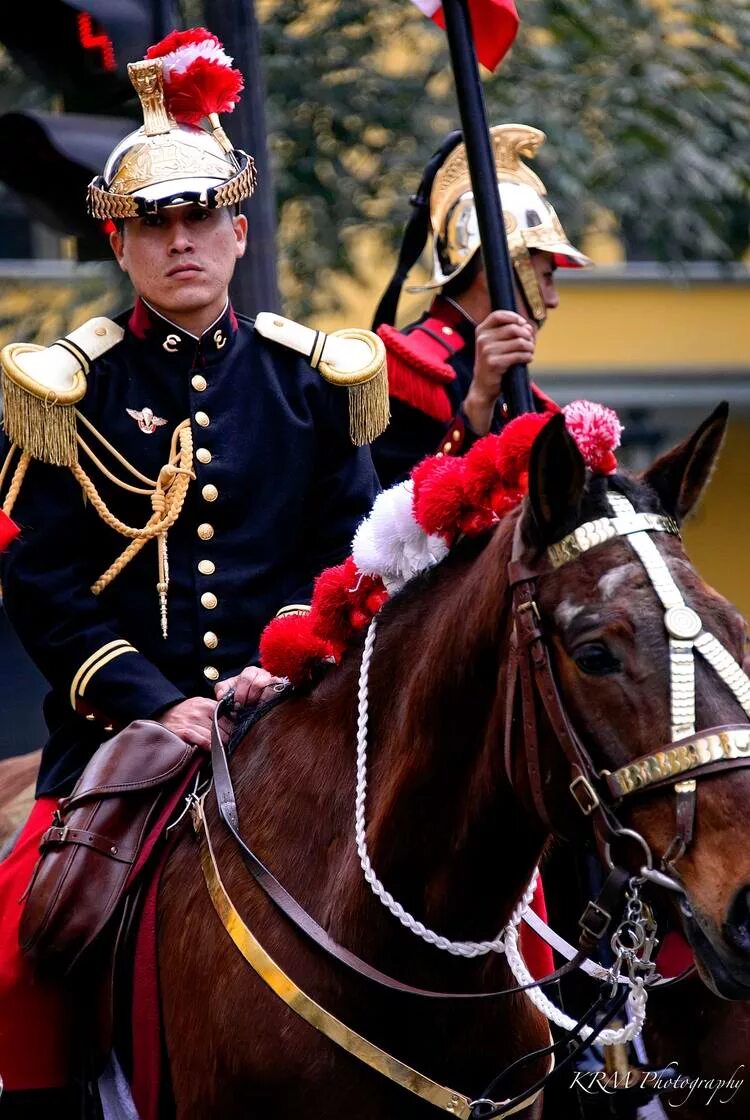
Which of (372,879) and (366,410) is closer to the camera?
(372,879)

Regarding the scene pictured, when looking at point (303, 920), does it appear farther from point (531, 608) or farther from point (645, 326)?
point (645, 326)

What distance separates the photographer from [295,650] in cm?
373

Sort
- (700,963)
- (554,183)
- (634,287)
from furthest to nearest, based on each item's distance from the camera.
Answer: (634,287) < (554,183) < (700,963)

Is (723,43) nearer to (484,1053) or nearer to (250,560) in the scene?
(250,560)

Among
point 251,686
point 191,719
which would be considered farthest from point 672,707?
point 191,719

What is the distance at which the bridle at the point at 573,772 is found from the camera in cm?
287

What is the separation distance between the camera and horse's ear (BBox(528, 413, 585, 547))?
304 cm

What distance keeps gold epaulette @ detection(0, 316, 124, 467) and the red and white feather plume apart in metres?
0.63

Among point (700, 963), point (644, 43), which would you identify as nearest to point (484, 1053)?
point (700, 963)

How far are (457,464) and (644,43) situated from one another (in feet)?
22.7

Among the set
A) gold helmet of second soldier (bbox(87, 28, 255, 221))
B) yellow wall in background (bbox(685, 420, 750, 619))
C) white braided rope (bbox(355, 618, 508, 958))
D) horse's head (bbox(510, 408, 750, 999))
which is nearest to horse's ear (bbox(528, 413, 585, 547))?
horse's head (bbox(510, 408, 750, 999))

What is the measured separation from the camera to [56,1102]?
13.0ft

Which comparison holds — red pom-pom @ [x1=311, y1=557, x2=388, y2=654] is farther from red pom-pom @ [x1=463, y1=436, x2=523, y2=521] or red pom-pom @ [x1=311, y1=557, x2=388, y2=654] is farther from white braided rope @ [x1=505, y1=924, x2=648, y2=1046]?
white braided rope @ [x1=505, y1=924, x2=648, y2=1046]

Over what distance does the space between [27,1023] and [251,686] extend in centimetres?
84
